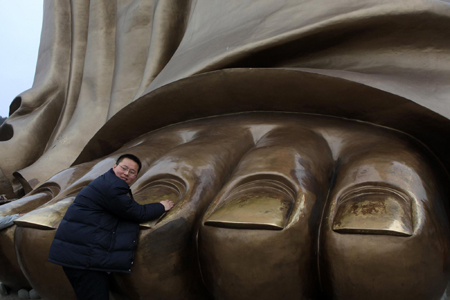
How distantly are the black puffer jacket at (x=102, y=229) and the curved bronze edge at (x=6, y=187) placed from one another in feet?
4.67

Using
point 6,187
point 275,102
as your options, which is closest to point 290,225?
point 275,102

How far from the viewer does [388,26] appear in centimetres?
113

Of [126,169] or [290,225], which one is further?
[126,169]

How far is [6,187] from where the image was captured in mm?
2084

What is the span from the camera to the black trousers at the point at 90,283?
2.74 feet

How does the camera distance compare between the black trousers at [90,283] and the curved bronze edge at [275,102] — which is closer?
the black trousers at [90,283]

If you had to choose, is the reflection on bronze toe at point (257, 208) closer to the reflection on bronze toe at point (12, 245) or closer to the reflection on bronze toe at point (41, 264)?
the reflection on bronze toe at point (41, 264)

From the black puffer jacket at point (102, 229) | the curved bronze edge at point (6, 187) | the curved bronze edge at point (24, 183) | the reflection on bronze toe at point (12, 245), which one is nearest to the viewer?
the black puffer jacket at point (102, 229)

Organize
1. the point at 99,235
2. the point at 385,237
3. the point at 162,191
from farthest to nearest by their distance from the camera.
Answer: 1. the point at 162,191
2. the point at 99,235
3. the point at 385,237

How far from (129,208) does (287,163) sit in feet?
1.18

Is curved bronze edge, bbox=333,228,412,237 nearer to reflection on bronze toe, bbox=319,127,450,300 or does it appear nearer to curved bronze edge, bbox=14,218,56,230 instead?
reflection on bronze toe, bbox=319,127,450,300

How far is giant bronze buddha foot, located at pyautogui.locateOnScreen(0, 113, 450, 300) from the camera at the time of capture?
71cm

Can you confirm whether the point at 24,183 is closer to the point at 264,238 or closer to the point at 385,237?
the point at 264,238

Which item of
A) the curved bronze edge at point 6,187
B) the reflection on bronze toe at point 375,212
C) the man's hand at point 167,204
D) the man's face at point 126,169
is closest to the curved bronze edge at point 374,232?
the reflection on bronze toe at point 375,212
